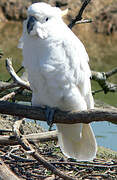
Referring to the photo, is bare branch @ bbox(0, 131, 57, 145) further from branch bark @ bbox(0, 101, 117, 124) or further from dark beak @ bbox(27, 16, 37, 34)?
dark beak @ bbox(27, 16, 37, 34)

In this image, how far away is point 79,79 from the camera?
144 inches

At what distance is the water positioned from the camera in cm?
627

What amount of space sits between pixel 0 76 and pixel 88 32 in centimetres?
1031

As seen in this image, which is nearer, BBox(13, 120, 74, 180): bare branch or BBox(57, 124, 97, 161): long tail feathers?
BBox(13, 120, 74, 180): bare branch

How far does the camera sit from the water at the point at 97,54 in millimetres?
6266

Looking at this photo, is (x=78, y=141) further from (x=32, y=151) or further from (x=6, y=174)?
(x=6, y=174)

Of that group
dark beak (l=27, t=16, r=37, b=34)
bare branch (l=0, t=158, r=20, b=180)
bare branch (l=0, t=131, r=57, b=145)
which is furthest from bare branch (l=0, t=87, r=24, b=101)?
dark beak (l=27, t=16, r=37, b=34)

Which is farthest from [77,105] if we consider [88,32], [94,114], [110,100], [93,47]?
[88,32]

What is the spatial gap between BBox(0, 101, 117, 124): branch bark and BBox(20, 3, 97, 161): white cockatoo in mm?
189

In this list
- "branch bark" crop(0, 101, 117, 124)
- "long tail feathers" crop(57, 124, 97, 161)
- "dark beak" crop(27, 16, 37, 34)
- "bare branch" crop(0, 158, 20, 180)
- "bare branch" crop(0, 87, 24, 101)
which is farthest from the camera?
"bare branch" crop(0, 87, 24, 101)

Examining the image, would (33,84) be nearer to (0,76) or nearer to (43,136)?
(43,136)

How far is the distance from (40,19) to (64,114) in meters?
0.77

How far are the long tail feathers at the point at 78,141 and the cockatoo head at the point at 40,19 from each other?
0.92m

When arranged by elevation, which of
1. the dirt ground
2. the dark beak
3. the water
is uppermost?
the dark beak
